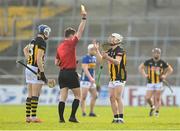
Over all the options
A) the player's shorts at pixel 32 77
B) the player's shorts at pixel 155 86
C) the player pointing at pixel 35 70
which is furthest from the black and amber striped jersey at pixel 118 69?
the player's shorts at pixel 155 86

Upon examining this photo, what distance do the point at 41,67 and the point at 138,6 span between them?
2860 cm

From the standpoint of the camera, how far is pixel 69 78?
18703 millimetres

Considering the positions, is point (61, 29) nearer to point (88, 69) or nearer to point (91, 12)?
point (91, 12)

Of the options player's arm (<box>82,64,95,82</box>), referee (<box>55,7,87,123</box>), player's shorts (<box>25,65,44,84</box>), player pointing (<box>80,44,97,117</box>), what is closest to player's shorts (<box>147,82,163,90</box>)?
player pointing (<box>80,44,97,117</box>)

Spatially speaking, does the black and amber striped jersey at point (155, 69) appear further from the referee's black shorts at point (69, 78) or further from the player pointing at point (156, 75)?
the referee's black shorts at point (69, 78)

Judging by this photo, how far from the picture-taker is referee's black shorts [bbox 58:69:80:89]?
61.4 feet

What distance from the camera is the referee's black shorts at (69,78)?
61.4 ft

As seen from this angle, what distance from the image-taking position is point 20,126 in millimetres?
17453

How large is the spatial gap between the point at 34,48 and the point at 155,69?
8024 millimetres

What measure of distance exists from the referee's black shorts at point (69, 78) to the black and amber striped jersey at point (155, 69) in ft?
25.2

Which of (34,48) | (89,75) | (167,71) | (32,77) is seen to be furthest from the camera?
(167,71)

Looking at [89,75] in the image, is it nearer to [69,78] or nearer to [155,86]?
[155,86]

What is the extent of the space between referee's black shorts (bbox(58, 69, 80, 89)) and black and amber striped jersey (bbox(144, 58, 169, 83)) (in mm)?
7685

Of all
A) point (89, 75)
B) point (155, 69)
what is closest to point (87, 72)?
point (89, 75)
